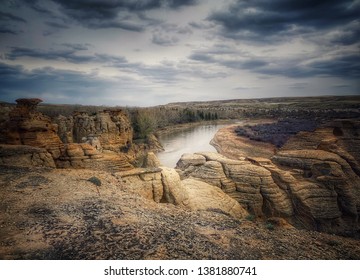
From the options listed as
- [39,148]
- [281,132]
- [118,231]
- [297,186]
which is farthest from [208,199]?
[281,132]

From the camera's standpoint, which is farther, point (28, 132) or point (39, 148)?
point (28, 132)

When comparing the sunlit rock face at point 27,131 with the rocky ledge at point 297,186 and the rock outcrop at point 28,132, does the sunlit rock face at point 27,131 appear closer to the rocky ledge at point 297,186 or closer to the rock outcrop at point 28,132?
the rock outcrop at point 28,132

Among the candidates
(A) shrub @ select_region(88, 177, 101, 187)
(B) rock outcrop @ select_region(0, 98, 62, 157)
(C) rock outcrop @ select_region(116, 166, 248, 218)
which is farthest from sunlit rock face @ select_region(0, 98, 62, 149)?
(C) rock outcrop @ select_region(116, 166, 248, 218)

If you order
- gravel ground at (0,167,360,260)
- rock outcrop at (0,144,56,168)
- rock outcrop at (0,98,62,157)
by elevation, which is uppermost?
rock outcrop at (0,98,62,157)

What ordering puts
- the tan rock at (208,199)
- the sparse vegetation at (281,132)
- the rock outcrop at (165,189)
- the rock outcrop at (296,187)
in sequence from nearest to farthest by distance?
the rock outcrop at (165,189) < the tan rock at (208,199) < the rock outcrop at (296,187) < the sparse vegetation at (281,132)

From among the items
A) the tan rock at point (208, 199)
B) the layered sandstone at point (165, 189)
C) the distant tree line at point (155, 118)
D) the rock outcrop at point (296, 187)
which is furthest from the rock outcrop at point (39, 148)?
the distant tree line at point (155, 118)

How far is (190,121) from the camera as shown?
207ft

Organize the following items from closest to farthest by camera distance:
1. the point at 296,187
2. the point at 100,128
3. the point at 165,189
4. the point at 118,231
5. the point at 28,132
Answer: the point at 118,231 < the point at 165,189 < the point at 28,132 < the point at 296,187 < the point at 100,128

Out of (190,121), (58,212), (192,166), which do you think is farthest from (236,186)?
(190,121)

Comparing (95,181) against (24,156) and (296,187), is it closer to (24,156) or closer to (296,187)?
(24,156)

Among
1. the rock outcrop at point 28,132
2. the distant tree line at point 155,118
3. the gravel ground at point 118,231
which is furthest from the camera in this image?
the distant tree line at point 155,118

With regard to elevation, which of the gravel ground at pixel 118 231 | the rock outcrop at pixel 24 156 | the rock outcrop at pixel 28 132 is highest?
the rock outcrop at pixel 28 132

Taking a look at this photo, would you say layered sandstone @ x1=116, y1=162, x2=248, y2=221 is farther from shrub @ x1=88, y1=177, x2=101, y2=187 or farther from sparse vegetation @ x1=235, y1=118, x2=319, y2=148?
sparse vegetation @ x1=235, y1=118, x2=319, y2=148

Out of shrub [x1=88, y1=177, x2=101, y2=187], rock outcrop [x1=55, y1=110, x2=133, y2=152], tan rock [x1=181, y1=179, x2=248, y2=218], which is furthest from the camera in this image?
rock outcrop [x1=55, y1=110, x2=133, y2=152]
